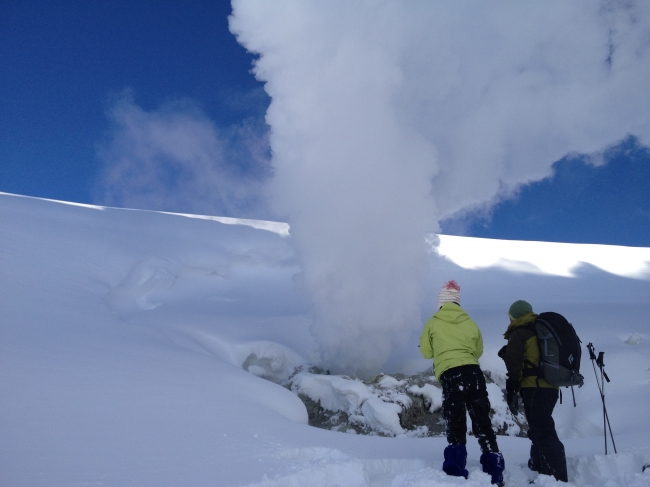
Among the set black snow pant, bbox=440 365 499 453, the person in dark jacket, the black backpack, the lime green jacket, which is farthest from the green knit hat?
black snow pant, bbox=440 365 499 453

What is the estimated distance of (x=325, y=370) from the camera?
9.12m

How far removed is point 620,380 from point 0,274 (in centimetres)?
976

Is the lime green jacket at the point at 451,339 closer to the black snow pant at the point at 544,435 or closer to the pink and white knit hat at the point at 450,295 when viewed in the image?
the pink and white knit hat at the point at 450,295

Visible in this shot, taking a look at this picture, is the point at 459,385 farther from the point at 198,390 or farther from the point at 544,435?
the point at 198,390

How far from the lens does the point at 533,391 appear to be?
3.27 metres

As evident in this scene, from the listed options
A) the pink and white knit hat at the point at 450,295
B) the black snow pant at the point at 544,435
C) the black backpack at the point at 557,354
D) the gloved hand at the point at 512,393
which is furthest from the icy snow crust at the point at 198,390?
the pink and white knit hat at the point at 450,295

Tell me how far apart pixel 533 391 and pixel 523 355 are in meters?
0.29

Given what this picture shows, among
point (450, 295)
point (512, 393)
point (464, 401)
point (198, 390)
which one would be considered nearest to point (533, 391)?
point (512, 393)

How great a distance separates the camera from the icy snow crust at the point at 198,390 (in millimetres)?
2812

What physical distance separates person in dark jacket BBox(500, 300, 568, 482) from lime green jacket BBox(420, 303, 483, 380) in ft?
0.89

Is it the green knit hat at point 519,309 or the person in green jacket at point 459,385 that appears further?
the green knit hat at point 519,309

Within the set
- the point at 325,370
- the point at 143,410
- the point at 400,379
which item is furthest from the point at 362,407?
the point at 143,410

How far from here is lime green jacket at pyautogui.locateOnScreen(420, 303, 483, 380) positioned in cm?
339

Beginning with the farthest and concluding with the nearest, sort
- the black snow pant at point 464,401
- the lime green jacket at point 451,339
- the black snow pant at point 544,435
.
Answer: the lime green jacket at point 451,339
the black snow pant at point 464,401
the black snow pant at point 544,435
